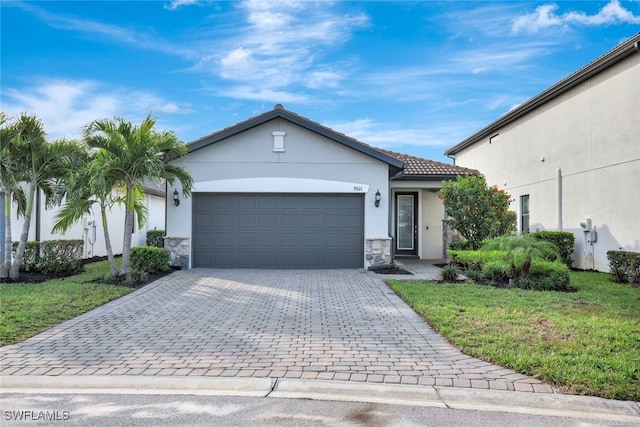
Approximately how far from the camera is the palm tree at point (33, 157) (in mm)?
10508

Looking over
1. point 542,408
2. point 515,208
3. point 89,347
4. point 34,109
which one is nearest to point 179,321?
point 89,347

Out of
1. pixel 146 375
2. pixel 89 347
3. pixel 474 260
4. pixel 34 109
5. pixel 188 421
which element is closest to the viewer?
pixel 188 421

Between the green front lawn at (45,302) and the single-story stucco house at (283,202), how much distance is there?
364 cm

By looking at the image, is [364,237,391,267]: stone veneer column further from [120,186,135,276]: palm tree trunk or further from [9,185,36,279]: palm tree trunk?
[9,185,36,279]: palm tree trunk

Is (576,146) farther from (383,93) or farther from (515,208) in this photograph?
(383,93)

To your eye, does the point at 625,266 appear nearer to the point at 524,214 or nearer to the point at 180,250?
the point at 524,214

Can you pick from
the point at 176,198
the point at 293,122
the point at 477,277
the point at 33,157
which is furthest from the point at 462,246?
the point at 33,157

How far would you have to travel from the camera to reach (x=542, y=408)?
3.98 m

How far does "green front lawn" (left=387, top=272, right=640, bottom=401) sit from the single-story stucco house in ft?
13.4

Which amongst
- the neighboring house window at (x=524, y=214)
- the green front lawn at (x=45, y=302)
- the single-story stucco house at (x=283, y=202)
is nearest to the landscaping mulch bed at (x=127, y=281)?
the green front lawn at (x=45, y=302)

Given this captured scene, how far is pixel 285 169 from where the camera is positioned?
13.6 m

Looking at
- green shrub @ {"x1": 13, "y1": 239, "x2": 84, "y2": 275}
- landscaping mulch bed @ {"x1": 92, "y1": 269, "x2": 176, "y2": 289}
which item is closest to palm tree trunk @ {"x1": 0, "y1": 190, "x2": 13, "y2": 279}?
green shrub @ {"x1": 13, "y1": 239, "x2": 84, "y2": 275}

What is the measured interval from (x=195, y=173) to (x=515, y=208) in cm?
1287

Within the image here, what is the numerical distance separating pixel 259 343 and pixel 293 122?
8.97m
